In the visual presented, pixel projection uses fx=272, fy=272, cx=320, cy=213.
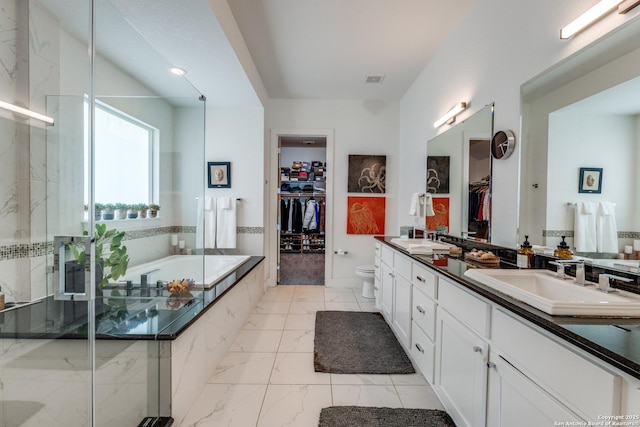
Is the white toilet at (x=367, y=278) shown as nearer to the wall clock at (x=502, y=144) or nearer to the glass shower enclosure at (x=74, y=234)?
the wall clock at (x=502, y=144)

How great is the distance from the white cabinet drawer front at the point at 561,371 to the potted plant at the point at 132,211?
7.20 feet

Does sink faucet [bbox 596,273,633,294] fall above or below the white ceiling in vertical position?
below

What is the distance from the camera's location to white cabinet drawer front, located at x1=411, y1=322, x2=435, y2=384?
1686 millimetres

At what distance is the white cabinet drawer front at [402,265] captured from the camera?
7.08ft

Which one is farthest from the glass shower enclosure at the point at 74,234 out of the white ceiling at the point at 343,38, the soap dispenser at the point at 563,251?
the soap dispenser at the point at 563,251

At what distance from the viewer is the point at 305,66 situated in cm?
309

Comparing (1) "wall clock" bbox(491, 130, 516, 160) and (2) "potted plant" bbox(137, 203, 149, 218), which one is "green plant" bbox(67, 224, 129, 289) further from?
(1) "wall clock" bbox(491, 130, 516, 160)

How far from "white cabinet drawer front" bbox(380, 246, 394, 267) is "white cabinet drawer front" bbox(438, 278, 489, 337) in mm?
1065

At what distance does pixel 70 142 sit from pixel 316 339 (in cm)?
227

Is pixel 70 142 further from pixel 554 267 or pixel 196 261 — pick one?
pixel 554 267

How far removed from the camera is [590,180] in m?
1.25

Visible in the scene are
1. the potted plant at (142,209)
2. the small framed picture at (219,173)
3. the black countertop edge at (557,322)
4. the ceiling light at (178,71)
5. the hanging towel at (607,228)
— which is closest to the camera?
the black countertop edge at (557,322)

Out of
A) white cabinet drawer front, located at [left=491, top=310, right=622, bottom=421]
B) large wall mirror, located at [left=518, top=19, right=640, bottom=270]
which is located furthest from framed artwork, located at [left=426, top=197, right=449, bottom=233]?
white cabinet drawer front, located at [left=491, top=310, right=622, bottom=421]

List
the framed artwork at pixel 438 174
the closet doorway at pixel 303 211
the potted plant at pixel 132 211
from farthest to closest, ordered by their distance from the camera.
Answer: the closet doorway at pixel 303 211, the framed artwork at pixel 438 174, the potted plant at pixel 132 211
